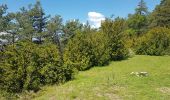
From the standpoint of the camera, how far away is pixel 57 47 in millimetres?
21703

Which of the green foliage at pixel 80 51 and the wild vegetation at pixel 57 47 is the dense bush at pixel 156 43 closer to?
the wild vegetation at pixel 57 47

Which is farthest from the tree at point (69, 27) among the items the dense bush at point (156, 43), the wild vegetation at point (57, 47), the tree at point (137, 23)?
the dense bush at point (156, 43)

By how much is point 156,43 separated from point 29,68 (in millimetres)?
18226

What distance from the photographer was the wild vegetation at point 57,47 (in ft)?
49.4

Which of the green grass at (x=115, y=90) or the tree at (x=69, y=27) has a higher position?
the tree at (x=69, y=27)

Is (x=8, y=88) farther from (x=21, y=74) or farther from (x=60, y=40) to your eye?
(x=60, y=40)

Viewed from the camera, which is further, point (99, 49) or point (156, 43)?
point (156, 43)

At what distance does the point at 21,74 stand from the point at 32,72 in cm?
61

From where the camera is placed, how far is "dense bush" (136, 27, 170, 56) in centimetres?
Result: 2986

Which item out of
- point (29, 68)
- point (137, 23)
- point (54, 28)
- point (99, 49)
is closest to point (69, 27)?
point (54, 28)

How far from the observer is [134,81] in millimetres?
14859

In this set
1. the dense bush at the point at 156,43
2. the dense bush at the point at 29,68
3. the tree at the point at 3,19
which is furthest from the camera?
the tree at the point at 3,19

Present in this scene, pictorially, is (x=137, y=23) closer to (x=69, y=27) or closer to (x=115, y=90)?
(x=69, y=27)

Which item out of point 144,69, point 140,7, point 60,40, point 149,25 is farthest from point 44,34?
point 144,69
